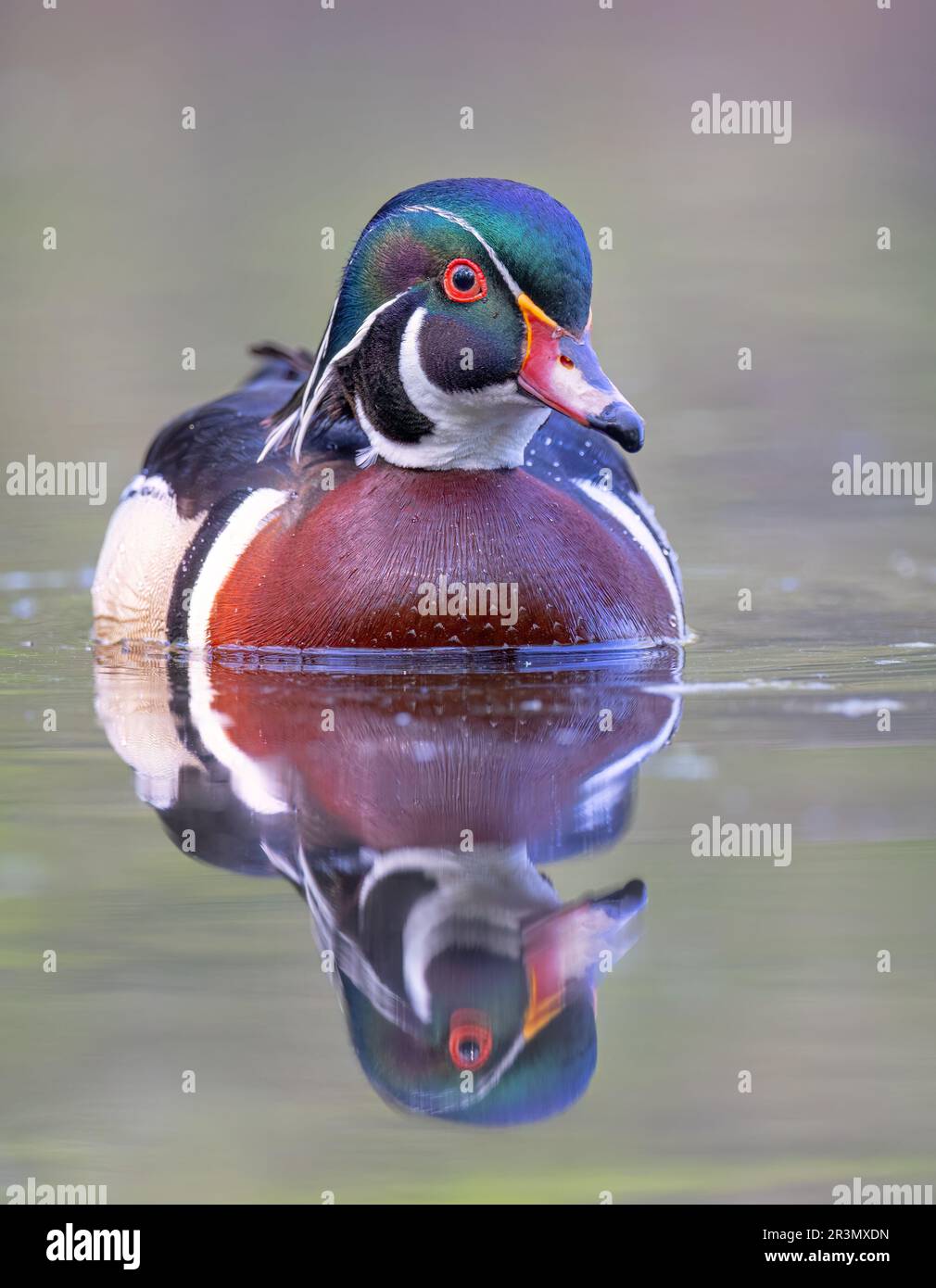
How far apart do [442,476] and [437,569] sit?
335 millimetres

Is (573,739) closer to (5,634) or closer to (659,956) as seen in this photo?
(659,956)

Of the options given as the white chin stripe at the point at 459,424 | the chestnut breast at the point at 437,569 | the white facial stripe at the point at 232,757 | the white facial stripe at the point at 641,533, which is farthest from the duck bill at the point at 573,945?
the white facial stripe at the point at 641,533

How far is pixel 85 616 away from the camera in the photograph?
9078mm

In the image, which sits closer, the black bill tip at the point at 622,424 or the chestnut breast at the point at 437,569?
the black bill tip at the point at 622,424

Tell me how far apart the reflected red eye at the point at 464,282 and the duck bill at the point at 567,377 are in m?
0.14

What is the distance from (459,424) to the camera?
7371 millimetres

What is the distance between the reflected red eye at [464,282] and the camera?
7090 millimetres

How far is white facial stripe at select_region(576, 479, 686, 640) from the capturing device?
7.94m

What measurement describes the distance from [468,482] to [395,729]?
1.06 meters

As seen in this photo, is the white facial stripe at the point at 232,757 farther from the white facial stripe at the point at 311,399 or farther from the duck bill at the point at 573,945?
the duck bill at the point at 573,945

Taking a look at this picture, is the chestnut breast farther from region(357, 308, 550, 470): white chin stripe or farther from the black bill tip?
the black bill tip

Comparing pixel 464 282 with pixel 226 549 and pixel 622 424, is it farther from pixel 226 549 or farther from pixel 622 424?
pixel 226 549

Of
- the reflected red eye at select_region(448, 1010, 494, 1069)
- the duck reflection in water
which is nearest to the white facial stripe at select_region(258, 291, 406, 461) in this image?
the duck reflection in water
